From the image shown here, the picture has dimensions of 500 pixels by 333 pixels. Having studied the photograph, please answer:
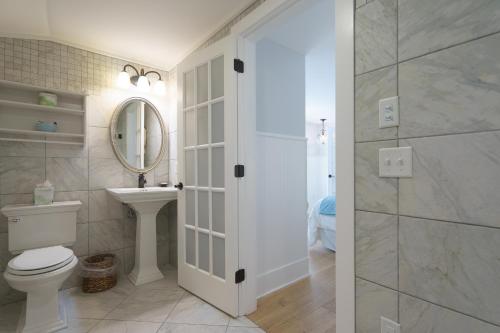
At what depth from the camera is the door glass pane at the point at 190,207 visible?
211 cm

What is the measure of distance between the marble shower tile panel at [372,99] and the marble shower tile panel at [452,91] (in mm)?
36

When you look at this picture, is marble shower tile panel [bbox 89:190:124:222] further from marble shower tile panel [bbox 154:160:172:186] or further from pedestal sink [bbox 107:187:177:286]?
marble shower tile panel [bbox 154:160:172:186]

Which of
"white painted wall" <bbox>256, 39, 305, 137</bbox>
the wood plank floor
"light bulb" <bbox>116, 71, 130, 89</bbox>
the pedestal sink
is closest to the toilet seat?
the pedestal sink

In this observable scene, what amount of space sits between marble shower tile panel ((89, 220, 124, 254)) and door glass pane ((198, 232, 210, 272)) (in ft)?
3.51

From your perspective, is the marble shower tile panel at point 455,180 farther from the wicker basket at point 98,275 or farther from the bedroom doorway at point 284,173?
the wicker basket at point 98,275

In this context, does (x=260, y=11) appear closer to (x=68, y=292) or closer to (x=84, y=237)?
(x=84, y=237)

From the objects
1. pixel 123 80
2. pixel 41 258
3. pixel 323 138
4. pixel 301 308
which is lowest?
pixel 301 308

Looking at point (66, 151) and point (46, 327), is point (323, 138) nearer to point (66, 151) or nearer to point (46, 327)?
point (66, 151)

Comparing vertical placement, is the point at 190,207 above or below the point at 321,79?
below

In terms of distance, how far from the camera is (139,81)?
8.30 feet

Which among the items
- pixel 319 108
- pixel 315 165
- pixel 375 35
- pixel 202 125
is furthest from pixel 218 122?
pixel 315 165

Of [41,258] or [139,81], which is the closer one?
[41,258]

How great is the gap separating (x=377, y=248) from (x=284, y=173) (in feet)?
4.51

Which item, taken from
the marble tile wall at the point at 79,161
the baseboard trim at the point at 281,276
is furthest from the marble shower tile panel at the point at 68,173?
the baseboard trim at the point at 281,276
